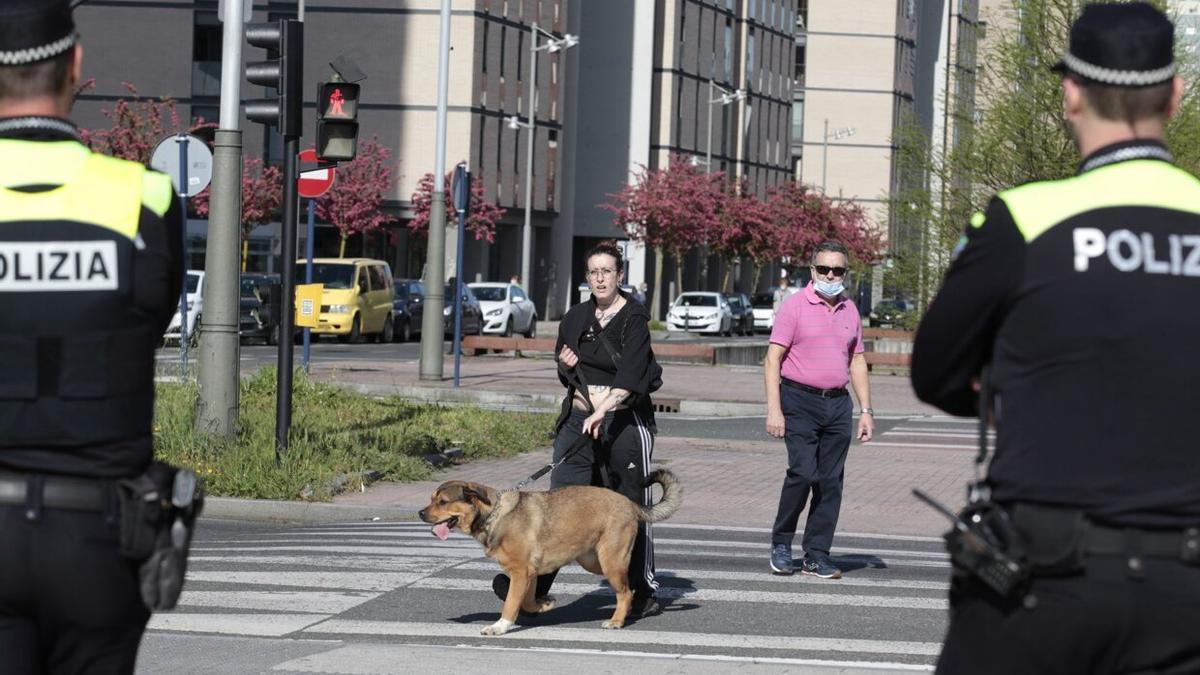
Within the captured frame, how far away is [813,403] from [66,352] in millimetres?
7721

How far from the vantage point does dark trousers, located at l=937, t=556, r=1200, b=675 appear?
3408mm

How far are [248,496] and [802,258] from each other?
72.9 m

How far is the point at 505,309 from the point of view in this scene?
170 ft

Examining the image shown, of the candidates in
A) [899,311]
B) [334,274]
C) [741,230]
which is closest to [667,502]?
[899,311]

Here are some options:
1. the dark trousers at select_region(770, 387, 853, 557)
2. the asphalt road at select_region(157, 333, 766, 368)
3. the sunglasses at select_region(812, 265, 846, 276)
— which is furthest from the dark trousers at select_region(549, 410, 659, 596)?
the asphalt road at select_region(157, 333, 766, 368)

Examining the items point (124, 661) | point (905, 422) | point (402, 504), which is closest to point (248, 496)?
point (402, 504)

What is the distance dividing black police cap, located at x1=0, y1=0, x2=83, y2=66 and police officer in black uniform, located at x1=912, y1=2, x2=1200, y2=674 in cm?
176

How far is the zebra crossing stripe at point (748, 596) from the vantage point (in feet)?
33.7

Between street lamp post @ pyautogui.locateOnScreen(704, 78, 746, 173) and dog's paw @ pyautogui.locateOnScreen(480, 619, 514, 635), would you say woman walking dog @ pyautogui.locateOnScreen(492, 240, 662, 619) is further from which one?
street lamp post @ pyautogui.locateOnScreen(704, 78, 746, 173)

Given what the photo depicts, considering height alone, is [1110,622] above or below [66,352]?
below

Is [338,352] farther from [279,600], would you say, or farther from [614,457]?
[614,457]

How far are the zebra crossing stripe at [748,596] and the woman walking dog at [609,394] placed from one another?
25.8 inches

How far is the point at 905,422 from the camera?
27.2 meters

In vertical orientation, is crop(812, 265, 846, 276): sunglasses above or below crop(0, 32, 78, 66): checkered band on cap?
below
